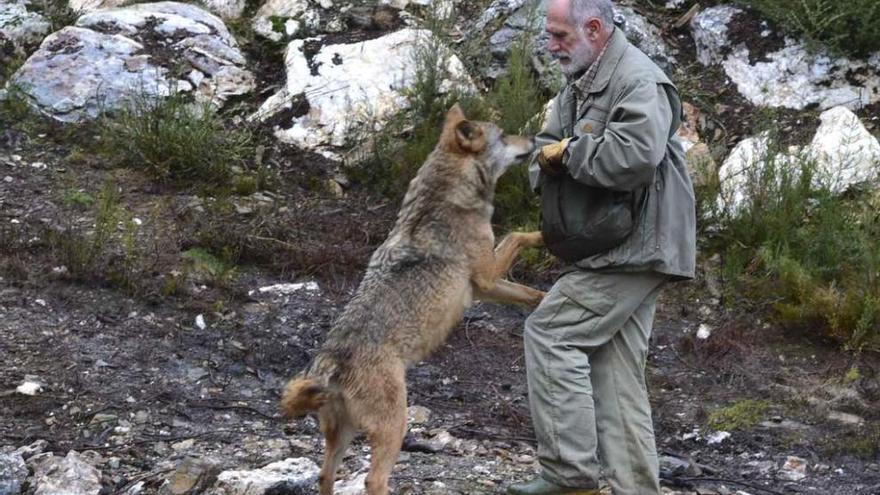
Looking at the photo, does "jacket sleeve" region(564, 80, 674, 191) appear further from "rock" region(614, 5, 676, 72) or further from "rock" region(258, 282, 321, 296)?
"rock" region(614, 5, 676, 72)

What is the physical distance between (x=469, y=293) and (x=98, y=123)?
5.47m

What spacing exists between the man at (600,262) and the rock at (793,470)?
1870 millimetres

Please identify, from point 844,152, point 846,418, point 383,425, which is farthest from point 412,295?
point 844,152

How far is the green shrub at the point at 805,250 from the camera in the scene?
862 cm

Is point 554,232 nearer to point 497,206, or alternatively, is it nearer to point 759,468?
point 759,468

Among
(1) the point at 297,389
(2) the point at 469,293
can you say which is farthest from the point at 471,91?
(1) the point at 297,389

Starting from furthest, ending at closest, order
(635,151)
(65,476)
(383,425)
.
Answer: (65,476) → (383,425) → (635,151)

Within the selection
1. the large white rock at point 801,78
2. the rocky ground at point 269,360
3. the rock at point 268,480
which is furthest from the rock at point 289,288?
the large white rock at point 801,78

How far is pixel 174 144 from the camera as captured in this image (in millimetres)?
9891

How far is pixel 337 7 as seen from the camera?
1191 centimetres

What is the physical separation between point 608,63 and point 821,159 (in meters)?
5.23

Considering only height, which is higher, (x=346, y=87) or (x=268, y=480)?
(x=346, y=87)

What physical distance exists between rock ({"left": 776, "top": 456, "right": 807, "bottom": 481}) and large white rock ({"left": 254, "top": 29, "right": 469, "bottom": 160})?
460 centimetres

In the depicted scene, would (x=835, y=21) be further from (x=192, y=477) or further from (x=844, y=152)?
(x=192, y=477)
